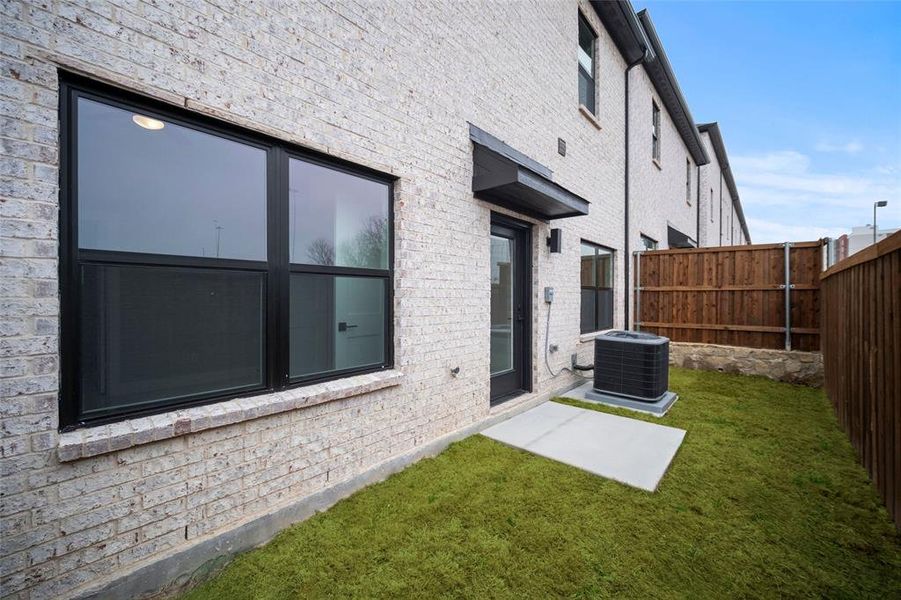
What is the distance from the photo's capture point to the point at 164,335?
2078 millimetres

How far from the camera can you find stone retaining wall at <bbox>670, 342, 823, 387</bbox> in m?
6.53

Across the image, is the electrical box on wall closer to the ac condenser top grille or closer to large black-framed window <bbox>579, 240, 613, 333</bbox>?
large black-framed window <bbox>579, 240, 613, 333</bbox>

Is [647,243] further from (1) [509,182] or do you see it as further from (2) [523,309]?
(1) [509,182]

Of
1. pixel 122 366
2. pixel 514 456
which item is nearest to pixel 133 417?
pixel 122 366

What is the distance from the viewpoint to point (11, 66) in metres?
1.57

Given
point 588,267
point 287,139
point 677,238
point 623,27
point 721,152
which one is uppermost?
point 721,152

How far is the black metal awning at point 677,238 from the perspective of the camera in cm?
1189

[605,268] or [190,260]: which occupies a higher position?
[605,268]

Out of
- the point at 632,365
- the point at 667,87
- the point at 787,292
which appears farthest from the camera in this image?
the point at 667,87

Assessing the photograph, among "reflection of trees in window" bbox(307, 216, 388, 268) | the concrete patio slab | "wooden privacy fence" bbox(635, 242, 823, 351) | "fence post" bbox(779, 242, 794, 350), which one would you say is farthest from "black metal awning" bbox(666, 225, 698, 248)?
"reflection of trees in window" bbox(307, 216, 388, 268)

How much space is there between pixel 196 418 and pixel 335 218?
1.67 meters

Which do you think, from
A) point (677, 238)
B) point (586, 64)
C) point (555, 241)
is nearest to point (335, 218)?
point (555, 241)

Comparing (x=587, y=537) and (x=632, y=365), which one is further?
(x=632, y=365)

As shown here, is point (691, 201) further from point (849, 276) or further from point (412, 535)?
point (412, 535)
